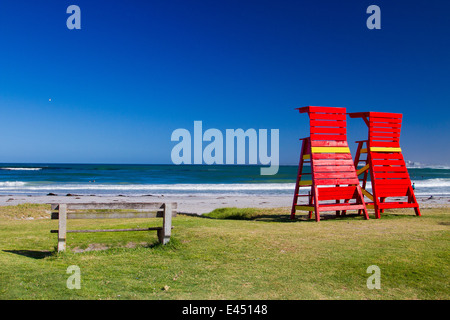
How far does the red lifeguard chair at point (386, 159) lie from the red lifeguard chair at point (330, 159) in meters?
1.02

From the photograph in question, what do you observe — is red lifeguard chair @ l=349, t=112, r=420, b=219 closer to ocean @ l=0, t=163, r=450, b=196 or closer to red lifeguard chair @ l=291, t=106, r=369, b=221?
red lifeguard chair @ l=291, t=106, r=369, b=221

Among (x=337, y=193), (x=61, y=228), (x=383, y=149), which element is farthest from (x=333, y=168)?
(x=61, y=228)

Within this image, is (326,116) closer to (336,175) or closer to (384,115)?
(336,175)

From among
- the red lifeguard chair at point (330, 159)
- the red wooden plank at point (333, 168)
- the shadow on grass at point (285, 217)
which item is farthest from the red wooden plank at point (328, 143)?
the shadow on grass at point (285, 217)

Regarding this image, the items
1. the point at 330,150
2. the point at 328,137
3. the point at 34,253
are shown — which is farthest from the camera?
the point at 328,137

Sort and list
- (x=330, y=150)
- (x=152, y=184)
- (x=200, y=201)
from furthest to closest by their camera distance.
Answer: (x=152, y=184) → (x=200, y=201) → (x=330, y=150)

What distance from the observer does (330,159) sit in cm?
1342

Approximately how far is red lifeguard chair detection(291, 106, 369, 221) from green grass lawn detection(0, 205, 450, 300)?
2.10m

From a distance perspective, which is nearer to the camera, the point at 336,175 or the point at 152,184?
the point at 336,175

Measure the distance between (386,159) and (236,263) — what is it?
9.47m

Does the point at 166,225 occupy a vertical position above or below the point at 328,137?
below

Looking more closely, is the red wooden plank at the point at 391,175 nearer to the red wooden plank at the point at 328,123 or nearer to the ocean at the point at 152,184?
the red wooden plank at the point at 328,123

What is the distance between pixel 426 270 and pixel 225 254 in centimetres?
381
